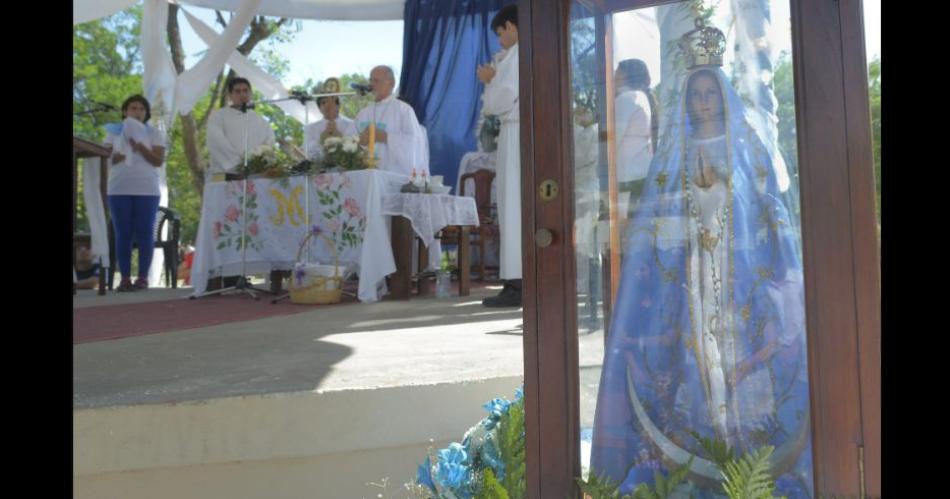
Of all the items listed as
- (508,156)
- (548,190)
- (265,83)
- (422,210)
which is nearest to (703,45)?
(548,190)

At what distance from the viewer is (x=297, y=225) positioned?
18.7ft

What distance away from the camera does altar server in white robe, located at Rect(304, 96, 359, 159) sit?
278 inches

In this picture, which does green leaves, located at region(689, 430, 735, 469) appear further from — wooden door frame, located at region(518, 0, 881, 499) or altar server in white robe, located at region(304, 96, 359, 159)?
altar server in white robe, located at region(304, 96, 359, 159)

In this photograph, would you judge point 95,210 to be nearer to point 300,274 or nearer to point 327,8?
point 327,8

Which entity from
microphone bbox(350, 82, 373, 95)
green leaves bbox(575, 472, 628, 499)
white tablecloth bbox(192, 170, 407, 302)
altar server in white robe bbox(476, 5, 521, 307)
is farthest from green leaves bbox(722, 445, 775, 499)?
microphone bbox(350, 82, 373, 95)

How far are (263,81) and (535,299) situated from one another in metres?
8.24

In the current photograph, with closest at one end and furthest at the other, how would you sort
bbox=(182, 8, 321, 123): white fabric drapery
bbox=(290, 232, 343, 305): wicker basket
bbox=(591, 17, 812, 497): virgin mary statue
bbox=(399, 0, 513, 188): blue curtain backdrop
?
bbox=(591, 17, 812, 497): virgin mary statue
bbox=(290, 232, 343, 305): wicker basket
bbox=(182, 8, 321, 123): white fabric drapery
bbox=(399, 0, 513, 188): blue curtain backdrop

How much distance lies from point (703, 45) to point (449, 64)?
25.6 ft

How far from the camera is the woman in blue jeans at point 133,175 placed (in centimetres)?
668

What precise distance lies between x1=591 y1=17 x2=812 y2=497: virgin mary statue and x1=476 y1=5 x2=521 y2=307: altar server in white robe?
348 cm
